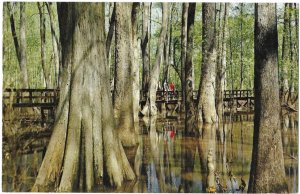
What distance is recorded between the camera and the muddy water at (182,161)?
5906 millimetres

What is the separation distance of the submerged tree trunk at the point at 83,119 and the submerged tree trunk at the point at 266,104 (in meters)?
1.79

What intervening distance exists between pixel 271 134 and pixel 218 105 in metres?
7.26

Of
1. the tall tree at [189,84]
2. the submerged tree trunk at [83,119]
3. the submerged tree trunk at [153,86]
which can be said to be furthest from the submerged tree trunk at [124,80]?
the submerged tree trunk at [153,86]

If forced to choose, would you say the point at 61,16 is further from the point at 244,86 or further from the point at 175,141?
the point at 244,86

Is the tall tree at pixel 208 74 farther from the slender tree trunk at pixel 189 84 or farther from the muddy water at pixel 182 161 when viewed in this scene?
the muddy water at pixel 182 161

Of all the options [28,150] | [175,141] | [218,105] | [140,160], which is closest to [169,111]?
[218,105]

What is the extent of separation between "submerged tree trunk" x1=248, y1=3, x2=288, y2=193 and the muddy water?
1.65ft

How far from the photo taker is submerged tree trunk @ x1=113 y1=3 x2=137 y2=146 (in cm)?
912

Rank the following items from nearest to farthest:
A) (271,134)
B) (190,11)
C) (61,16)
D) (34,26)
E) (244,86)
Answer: (271,134)
(61,16)
(190,11)
(244,86)
(34,26)

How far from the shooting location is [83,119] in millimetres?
5750

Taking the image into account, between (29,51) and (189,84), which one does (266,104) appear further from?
(29,51)

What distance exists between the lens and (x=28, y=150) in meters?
6.62

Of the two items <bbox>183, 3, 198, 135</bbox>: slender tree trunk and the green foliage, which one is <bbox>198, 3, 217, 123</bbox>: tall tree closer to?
<bbox>183, 3, 198, 135</bbox>: slender tree trunk

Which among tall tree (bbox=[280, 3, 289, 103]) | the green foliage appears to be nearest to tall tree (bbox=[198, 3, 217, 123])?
tall tree (bbox=[280, 3, 289, 103])
